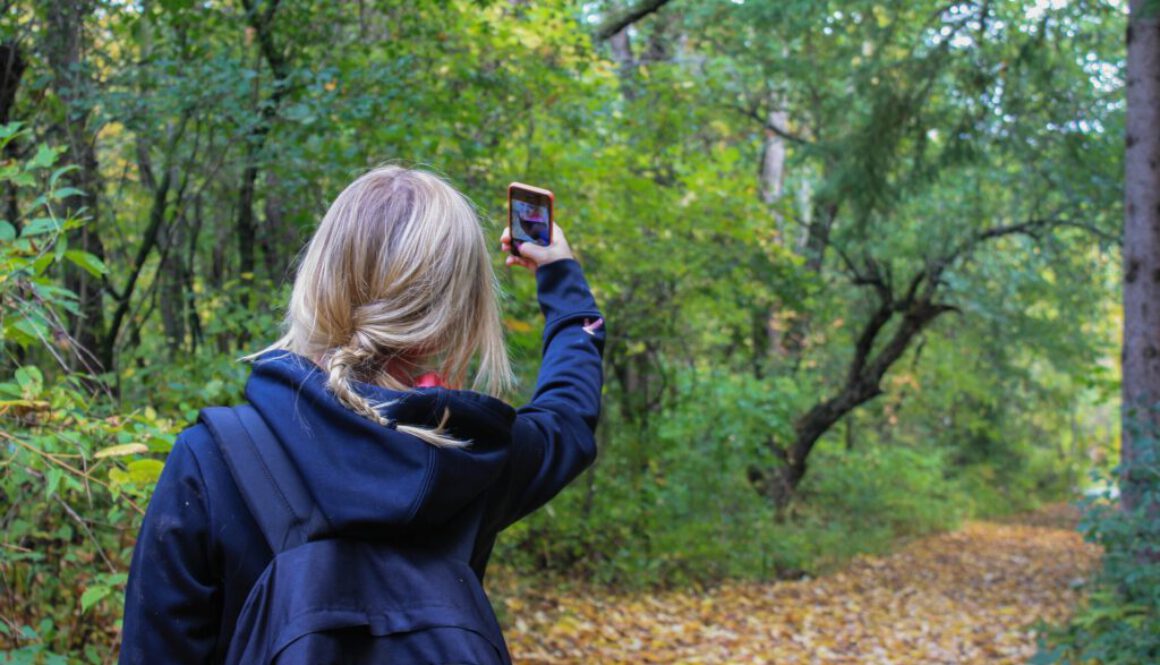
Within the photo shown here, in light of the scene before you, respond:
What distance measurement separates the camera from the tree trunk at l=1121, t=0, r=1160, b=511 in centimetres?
831

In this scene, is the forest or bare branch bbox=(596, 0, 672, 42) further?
bare branch bbox=(596, 0, 672, 42)

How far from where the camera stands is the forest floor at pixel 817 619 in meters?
7.48

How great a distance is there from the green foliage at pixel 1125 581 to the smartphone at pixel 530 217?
15.8 ft

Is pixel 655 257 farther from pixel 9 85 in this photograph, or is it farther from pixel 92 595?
pixel 92 595

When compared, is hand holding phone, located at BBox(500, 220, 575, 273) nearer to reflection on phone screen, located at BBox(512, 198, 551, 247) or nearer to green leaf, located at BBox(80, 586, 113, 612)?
reflection on phone screen, located at BBox(512, 198, 551, 247)

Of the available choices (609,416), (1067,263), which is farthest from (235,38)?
(1067,263)

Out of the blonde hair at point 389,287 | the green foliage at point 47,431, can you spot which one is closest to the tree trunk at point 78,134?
the green foliage at point 47,431

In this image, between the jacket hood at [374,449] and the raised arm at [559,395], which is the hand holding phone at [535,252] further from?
the jacket hood at [374,449]

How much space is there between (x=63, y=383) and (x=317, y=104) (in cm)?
256

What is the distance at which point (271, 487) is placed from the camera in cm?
146

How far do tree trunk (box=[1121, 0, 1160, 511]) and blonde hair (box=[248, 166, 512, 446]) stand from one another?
7.98 metres

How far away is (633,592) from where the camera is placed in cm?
967

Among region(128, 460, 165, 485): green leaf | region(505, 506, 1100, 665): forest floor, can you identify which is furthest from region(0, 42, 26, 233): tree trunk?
region(505, 506, 1100, 665): forest floor

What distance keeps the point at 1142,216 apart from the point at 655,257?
13.2ft
